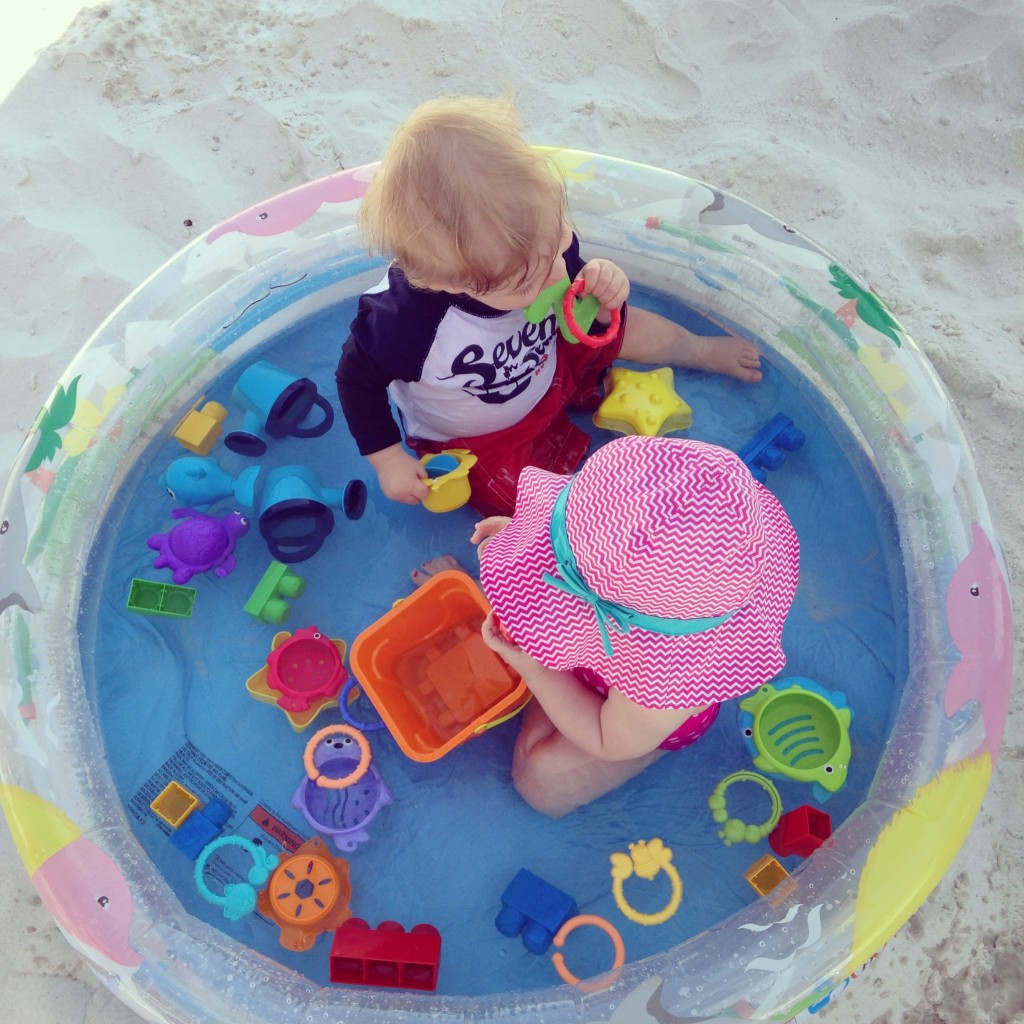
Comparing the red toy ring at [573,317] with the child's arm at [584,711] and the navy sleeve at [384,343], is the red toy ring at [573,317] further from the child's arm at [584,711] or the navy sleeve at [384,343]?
the child's arm at [584,711]

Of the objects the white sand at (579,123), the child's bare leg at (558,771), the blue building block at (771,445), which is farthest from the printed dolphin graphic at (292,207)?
the child's bare leg at (558,771)

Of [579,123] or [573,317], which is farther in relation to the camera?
[579,123]

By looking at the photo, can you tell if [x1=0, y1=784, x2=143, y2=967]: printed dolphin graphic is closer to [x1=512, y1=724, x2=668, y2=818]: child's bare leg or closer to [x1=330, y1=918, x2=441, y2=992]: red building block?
[x1=330, y1=918, x2=441, y2=992]: red building block

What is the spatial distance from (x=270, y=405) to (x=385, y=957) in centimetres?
88

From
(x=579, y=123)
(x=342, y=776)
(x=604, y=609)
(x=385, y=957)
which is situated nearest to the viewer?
(x=604, y=609)

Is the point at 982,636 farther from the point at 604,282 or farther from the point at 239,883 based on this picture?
the point at 239,883

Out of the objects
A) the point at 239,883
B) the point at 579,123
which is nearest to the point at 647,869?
the point at 239,883

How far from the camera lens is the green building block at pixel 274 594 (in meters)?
1.57

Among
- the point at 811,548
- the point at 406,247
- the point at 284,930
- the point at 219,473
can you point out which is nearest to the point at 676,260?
the point at 811,548

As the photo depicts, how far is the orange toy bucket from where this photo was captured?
57.4 inches

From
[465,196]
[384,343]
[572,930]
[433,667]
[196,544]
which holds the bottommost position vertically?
[572,930]

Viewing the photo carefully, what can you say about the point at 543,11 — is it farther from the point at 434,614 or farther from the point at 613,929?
the point at 613,929

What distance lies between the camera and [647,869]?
1421 mm

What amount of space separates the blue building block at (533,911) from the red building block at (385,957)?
108 mm
